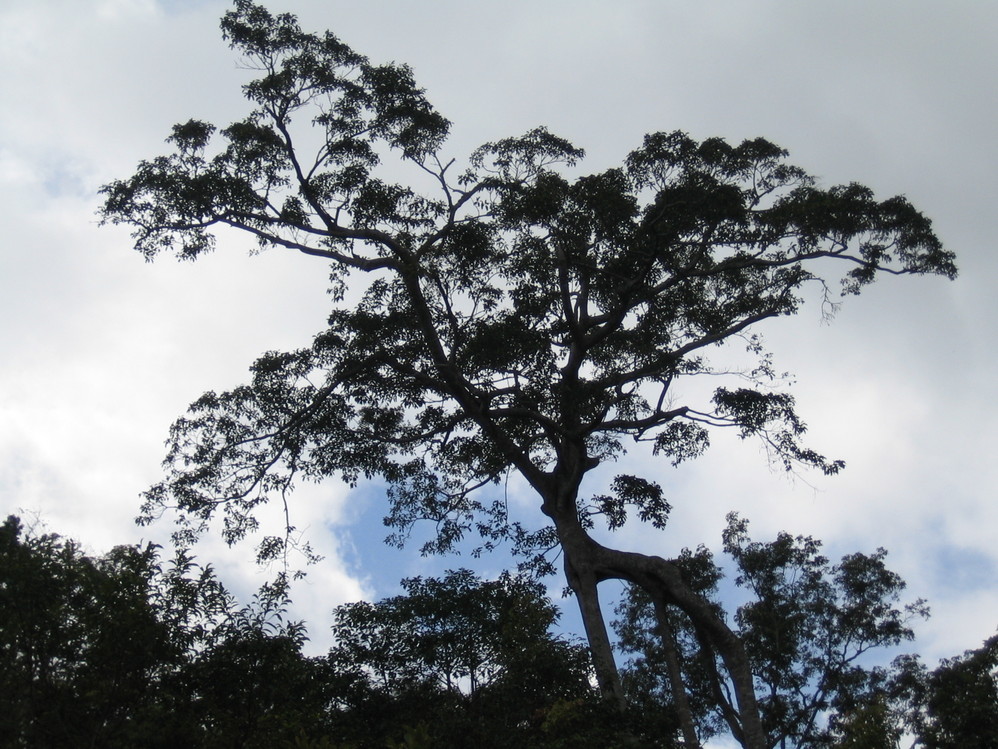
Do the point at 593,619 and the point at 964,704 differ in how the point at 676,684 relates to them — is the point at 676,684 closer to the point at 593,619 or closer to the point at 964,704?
the point at 593,619

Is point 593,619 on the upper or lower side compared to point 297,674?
upper

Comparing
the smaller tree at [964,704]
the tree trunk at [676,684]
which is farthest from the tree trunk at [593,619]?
the smaller tree at [964,704]

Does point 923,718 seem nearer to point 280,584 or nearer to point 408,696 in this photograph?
point 408,696

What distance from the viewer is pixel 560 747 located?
31.2 ft

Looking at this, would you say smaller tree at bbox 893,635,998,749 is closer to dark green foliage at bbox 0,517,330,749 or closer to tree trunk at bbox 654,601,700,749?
tree trunk at bbox 654,601,700,749

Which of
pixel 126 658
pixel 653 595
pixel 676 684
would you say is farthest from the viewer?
pixel 653 595

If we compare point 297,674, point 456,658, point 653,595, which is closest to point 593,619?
point 653,595

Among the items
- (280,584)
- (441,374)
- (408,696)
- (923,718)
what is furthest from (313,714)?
(923,718)

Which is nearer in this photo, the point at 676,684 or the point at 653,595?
the point at 676,684

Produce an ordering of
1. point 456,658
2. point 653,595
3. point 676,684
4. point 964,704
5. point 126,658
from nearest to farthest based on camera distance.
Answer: point 126,658
point 456,658
point 676,684
point 653,595
point 964,704

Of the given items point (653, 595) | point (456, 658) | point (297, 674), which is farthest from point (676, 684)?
point (297, 674)

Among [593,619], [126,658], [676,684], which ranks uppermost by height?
[593,619]

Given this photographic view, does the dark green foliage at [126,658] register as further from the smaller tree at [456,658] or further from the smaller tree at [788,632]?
the smaller tree at [788,632]

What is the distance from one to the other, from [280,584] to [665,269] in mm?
9428
